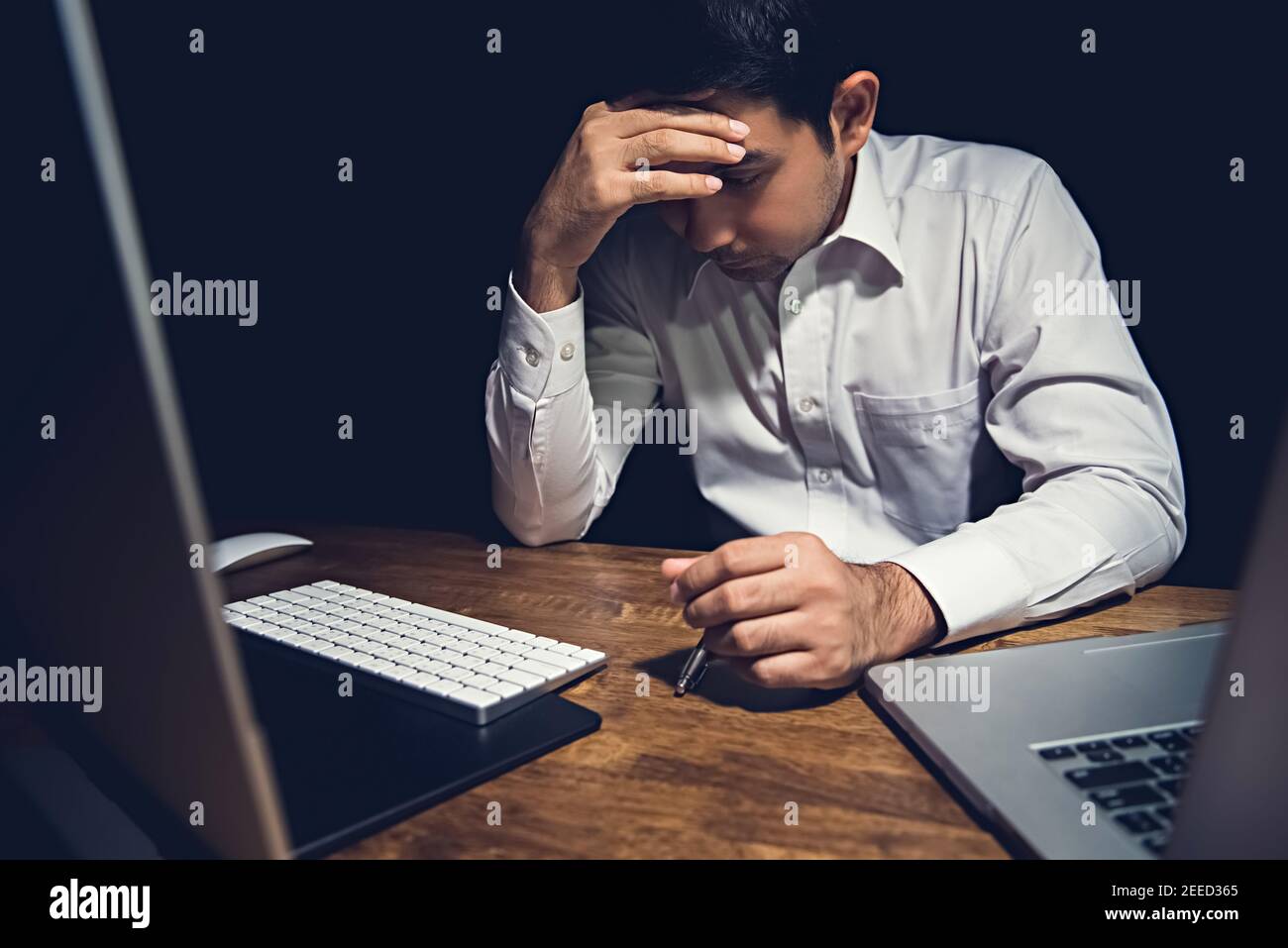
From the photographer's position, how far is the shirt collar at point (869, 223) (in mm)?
1417


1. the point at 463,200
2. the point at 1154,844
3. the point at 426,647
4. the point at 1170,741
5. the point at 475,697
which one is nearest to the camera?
the point at 1154,844

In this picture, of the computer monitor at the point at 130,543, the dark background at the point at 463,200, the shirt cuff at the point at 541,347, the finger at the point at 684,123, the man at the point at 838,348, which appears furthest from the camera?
the dark background at the point at 463,200

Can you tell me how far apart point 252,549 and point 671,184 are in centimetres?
75

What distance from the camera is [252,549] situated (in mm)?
1263

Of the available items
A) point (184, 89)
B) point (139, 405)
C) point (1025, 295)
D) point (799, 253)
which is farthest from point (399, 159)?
point (139, 405)

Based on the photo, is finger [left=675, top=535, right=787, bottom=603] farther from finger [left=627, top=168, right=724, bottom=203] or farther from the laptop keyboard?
finger [left=627, top=168, right=724, bottom=203]

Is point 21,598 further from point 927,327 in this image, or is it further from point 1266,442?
point 1266,442

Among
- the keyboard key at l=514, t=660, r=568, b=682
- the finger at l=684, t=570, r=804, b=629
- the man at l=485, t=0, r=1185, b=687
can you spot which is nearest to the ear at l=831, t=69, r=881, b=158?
the man at l=485, t=0, r=1185, b=687

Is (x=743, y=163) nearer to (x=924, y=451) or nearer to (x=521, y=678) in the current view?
(x=924, y=451)

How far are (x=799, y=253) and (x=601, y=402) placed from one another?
1.59 ft

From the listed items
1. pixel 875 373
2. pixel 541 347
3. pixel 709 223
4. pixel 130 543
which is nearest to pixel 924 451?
pixel 875 373

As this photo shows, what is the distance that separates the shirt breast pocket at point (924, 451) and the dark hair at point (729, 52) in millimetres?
470

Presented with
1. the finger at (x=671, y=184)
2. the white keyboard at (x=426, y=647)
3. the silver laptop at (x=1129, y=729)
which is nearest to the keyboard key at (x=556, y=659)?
the white keyboard at (x=426, y=647)

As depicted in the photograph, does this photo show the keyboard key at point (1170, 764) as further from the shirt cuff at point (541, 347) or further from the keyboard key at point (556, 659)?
the shirt cuff at point (541, 347)
